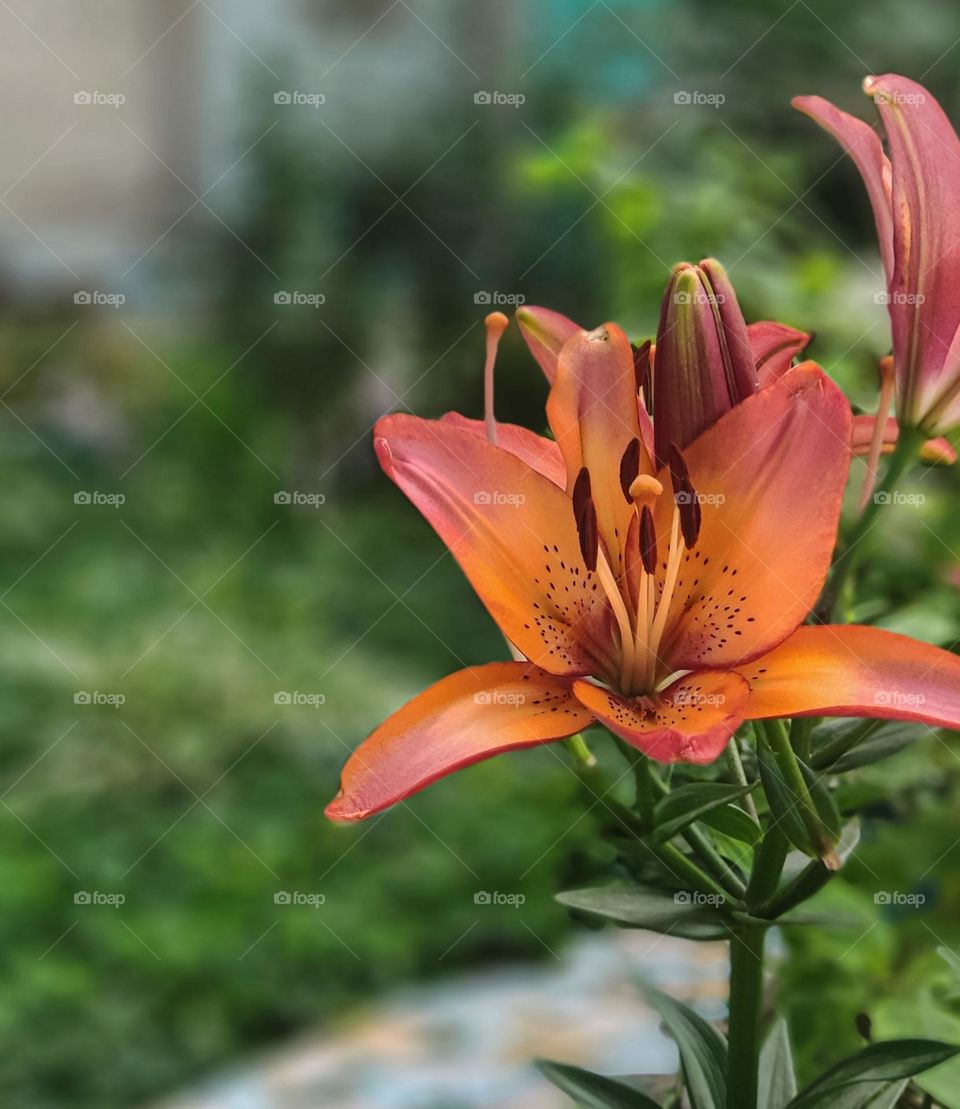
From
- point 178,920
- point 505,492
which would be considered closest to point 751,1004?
point 505,492

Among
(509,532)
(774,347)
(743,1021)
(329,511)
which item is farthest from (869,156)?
(329,511)

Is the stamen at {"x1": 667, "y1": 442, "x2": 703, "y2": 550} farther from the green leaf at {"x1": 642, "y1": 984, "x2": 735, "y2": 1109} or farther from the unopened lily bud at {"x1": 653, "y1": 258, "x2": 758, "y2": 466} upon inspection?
the green leaf at {"x1": 642, "y1": 984, "x2": 735, "y2": 1109}

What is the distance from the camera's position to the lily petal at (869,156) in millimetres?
460

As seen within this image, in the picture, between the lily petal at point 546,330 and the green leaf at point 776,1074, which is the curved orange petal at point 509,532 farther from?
the green leaf at point 776,1074

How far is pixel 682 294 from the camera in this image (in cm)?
43

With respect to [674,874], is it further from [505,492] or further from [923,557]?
[923,557]

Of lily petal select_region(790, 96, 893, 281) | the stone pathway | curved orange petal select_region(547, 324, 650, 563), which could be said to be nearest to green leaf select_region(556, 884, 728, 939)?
curved orange petal select_region(547, 324, 650, 563)

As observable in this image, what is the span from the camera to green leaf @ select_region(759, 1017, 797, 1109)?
1.69 ft

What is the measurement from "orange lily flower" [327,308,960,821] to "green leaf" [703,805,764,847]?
4 cm

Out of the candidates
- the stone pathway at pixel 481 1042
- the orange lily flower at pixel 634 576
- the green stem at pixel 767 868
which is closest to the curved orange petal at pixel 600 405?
the orange lily flower at pixel 634 576

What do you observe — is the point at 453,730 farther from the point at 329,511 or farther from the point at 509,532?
the point at 329,511

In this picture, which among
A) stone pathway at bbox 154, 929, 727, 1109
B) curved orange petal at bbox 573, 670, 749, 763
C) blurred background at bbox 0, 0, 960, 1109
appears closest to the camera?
curved orange petal at bbox 573, 670, 749, 763

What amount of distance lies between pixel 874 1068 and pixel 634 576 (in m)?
0.19

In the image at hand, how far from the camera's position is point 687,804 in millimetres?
442
